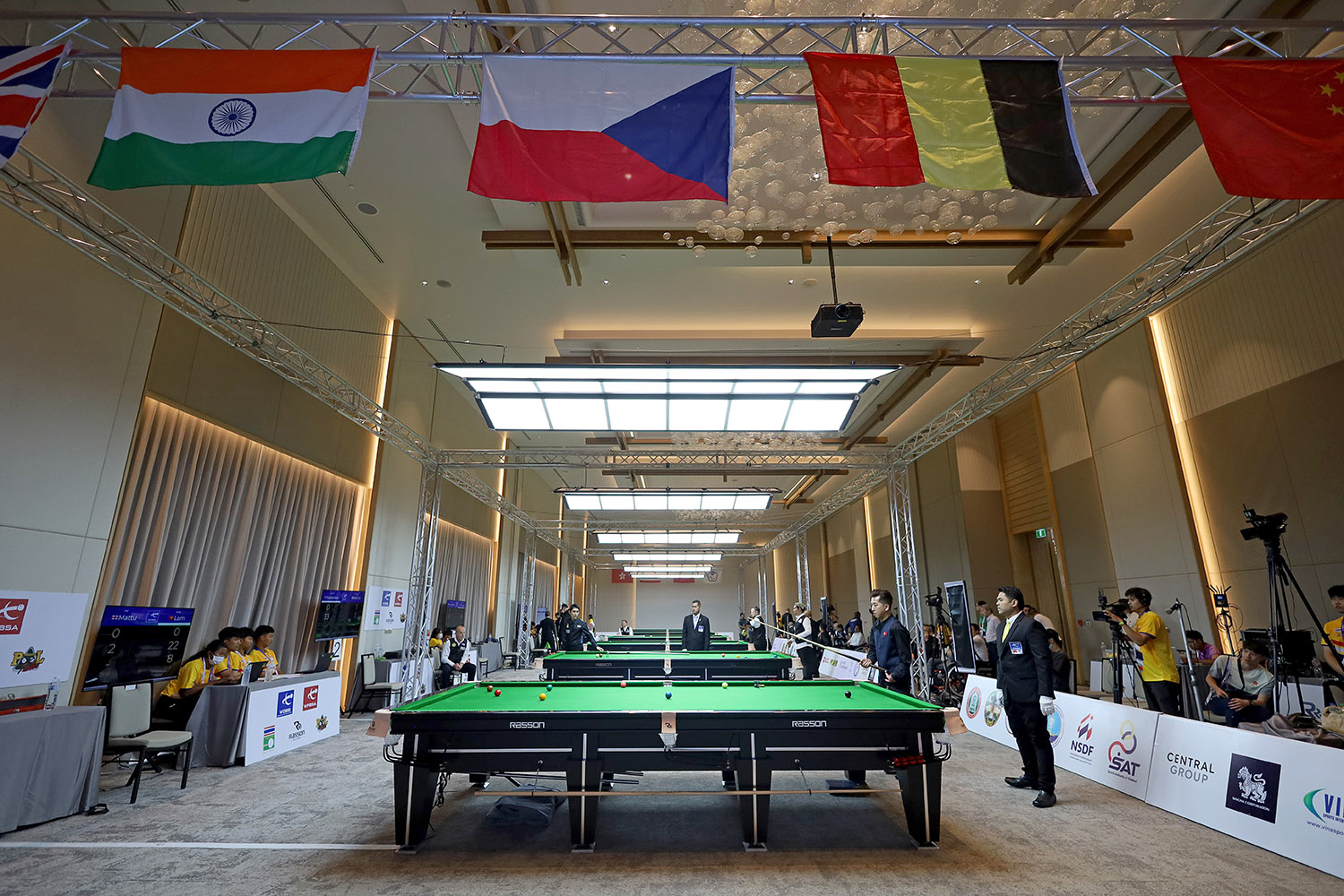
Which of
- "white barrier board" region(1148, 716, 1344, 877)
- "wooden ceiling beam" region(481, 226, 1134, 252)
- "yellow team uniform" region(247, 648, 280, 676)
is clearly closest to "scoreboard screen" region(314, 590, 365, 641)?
"yellow team uniform" region(247, 648, 280, 676)

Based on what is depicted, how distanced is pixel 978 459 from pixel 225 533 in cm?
1399

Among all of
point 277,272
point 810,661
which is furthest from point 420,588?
point 810,661

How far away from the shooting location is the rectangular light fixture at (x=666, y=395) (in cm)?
699

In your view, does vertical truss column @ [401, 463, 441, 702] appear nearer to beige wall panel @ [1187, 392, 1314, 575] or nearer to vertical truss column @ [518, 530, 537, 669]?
vertical truss column @ [518, 530, 537, 669]

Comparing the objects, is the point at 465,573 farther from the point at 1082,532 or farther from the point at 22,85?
the point at 1082,532

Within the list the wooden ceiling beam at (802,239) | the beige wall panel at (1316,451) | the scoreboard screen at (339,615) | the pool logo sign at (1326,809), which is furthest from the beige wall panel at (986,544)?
the scoreboard screen at (339,615)

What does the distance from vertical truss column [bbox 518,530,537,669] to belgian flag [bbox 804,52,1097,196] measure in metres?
15.2

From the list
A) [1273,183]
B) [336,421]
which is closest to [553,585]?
[336,421]

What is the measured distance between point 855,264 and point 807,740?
593 centimetres

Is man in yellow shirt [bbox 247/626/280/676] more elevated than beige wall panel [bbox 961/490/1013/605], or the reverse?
beige wall panel [bbox 961/490/1013/605]

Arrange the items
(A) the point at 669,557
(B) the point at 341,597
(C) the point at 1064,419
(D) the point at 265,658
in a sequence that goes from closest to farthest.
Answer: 1. (D) the point at 265,658
2. (B) the point at 341,597
3. (C) the point at 1064,419
4. (A) the point at 669,557

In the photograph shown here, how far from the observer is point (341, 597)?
891 cm

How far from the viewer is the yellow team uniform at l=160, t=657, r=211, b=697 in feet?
19.8

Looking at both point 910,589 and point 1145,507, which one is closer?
point 1145,507
